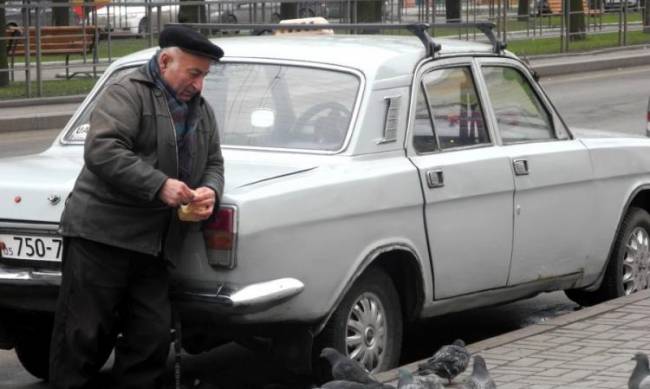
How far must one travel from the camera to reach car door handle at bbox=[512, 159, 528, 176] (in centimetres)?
743

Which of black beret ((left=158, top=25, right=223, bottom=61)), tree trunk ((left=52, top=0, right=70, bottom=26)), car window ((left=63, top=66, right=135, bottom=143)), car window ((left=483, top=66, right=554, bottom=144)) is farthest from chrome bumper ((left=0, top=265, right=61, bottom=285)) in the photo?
tree trunk ((left=52, top=0, right=70, bottom=26))

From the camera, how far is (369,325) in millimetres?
6613

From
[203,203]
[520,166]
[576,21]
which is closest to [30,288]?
[203,203]

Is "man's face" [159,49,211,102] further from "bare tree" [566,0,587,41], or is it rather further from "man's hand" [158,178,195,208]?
"bare tree" [566,0,587,41]

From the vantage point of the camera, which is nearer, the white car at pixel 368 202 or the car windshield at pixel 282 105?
the white car at pixel 368 202

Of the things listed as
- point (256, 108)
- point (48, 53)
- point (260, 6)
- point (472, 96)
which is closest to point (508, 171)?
point (472, 96)

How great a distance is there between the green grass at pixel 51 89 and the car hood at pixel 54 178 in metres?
16.3

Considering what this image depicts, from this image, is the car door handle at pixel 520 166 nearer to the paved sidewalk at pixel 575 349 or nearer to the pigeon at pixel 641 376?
the paved sidewalk at pixel 575 349

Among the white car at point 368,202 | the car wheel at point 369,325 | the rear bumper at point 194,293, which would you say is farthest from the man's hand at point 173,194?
the car wheel at point 369,325

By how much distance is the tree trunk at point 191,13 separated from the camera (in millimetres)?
23969

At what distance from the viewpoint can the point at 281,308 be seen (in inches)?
238

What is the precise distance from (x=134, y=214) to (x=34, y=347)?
1442 mm

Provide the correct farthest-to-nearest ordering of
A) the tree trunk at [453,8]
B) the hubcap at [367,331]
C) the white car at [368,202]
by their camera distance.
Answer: the tree trunk at [453,8] < the hubcap at [367,331] < the white car at [368,202]

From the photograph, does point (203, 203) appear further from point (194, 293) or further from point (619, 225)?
point (619, 225)
